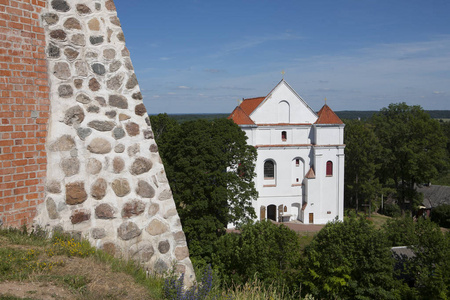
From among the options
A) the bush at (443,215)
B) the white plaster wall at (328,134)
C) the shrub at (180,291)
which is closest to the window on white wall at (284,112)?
the white plaster wall at (328,134)

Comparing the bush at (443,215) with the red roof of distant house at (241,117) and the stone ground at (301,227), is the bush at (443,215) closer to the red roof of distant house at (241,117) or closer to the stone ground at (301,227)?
the stone ground at (301,227)

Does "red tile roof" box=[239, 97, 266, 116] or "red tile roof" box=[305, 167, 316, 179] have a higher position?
"red tile roof" box=[239, 97, 266, 116]

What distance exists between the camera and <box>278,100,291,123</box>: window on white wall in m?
35.3

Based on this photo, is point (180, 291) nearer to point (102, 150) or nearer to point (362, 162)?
point (102, 150)

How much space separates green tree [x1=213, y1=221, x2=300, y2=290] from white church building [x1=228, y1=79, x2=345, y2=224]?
560 inches

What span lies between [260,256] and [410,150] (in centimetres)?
3001

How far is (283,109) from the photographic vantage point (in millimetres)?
35469

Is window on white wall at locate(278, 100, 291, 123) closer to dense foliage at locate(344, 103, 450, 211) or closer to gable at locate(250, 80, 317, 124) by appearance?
gable at locate(250, 80, 317, 124)

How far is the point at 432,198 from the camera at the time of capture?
45.5m

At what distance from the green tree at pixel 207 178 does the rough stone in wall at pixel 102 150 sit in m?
17.5

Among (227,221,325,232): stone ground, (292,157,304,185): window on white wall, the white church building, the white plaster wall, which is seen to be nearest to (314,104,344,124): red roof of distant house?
the white church building

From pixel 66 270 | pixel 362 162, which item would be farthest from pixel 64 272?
pixel 362 162

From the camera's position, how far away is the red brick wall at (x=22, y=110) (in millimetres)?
4078

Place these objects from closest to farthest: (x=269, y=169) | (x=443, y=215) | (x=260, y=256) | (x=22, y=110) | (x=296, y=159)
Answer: (x=22, y=110), (x=260, y=256), (x=269, y=169), (x=296, y=159), (x=443, y=215)
